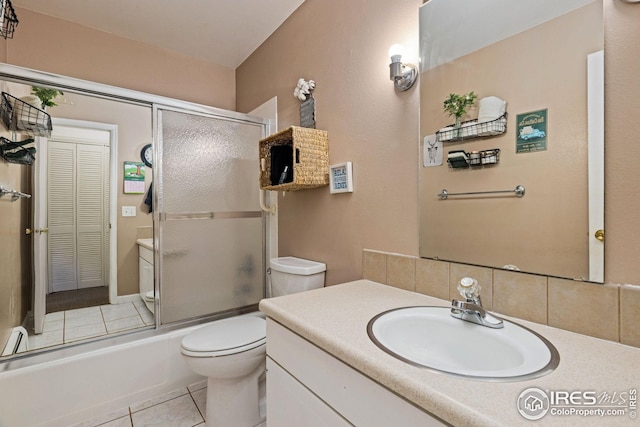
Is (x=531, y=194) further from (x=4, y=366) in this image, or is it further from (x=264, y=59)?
(x=4, y=366)

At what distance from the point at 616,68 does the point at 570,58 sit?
12cm

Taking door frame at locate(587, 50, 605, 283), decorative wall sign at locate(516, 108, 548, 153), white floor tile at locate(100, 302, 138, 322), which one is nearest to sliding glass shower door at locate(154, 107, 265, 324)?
white floor tile at locate(100, 302, 138, 322)

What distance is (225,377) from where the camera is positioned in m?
1.50

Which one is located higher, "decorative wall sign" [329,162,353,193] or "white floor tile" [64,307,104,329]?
"decorative wall sign" [329,162,353,193]

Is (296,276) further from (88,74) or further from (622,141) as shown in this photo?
(88,74)

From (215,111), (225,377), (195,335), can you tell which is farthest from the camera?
(215,111)

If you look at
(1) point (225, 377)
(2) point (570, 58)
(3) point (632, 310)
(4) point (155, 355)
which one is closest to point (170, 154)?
(4) point (155, 355)

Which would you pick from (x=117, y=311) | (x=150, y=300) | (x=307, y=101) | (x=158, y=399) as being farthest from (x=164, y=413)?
(x=307, y=101)

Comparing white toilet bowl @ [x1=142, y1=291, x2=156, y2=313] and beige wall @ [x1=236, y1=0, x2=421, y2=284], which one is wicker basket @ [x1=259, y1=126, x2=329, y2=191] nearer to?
beige wall @ [x1=236, y1=0, x2=421, y2=284]

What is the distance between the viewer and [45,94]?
5.60 feet

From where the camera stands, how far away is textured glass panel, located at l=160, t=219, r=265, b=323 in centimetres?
201

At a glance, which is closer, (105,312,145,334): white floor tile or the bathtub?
the bathtub

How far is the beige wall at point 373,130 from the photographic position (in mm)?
778

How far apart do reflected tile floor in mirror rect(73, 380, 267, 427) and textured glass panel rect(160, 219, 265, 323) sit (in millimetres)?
470
